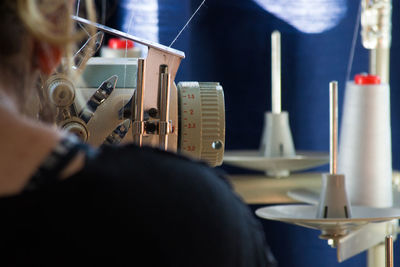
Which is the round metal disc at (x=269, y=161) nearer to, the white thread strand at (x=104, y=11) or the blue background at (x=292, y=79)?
the blue background at (x=292, y=79)

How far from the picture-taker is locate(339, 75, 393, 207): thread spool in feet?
3.85

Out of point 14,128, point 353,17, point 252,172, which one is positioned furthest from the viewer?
point 353,17

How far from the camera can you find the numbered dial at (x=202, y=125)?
813 mm

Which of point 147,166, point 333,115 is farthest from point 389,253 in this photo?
point 147,166

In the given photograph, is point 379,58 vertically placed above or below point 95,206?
above

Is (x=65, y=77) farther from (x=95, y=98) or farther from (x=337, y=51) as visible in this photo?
(x=337, y=51)

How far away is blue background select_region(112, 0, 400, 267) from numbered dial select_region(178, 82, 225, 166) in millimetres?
528

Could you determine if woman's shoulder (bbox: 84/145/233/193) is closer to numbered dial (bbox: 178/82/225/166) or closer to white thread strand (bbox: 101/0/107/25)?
numbered dial (bbox: 178/82/225/166)

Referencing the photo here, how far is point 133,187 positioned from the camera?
0.29 m

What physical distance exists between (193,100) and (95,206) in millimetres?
549

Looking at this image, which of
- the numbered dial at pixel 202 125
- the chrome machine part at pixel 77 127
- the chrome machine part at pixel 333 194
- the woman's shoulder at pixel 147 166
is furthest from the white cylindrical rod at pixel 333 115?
the woman's shoulder at pixel 147 166

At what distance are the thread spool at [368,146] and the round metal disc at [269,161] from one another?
0.71ft

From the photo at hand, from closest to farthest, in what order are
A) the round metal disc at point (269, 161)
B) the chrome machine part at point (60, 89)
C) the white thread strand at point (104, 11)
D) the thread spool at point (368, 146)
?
the chrome machine part at point (60, 89) → the white thread strand at point (104, 11) → the thread spool at point (368, 146) → the round metal disc at point (269, 161)

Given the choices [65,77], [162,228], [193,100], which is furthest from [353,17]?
[162,228]
